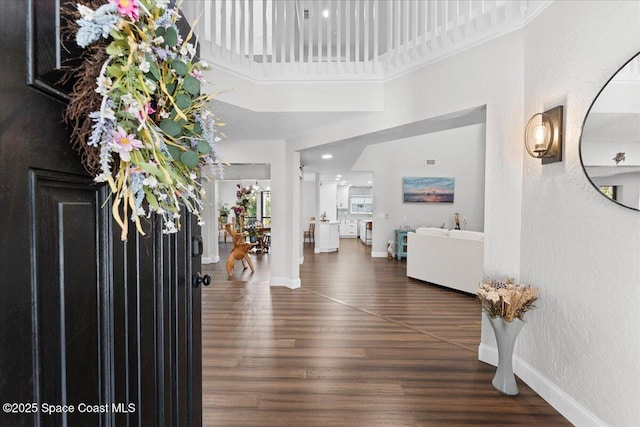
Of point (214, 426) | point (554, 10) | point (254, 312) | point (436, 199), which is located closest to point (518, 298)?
point (554, 10)

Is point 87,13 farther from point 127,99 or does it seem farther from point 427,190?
point 427,190

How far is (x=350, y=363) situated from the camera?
2.54 metres

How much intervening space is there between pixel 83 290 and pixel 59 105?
436 mm

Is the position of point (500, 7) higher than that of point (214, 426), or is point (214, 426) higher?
point (500, 7)

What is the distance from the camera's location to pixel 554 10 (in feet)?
6.79

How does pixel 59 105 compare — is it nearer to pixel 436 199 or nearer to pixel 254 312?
pixel 254 312

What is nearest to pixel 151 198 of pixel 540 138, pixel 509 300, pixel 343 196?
pixel 509 300

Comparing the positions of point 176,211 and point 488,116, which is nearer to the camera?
point 176,211

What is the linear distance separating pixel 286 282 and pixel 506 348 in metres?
3.38

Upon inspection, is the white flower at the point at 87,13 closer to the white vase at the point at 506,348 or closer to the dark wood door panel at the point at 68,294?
the dark wood door panel at the point at 68,294

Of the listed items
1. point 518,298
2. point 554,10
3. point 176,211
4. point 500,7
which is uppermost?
point 500,7

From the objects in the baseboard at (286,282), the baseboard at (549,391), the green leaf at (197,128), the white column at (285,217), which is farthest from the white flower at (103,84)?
the baseboard at (286,282)

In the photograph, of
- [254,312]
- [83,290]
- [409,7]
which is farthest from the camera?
[254,312]

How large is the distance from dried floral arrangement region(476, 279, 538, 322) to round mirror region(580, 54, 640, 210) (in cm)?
81
